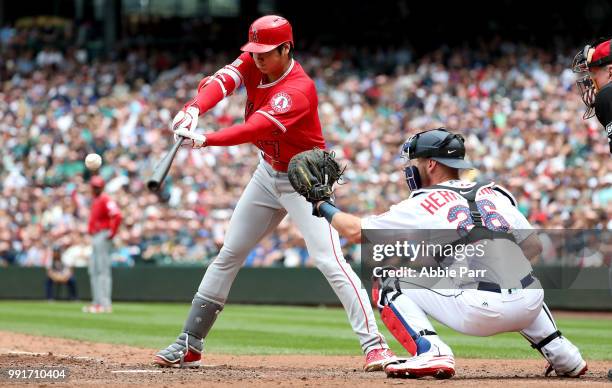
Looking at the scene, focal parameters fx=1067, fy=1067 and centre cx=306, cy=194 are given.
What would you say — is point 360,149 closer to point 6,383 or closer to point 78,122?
point 78,122

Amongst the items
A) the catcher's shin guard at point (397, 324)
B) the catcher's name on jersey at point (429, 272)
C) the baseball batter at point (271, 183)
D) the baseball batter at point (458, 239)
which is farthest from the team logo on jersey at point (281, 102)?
the catcher's shin guard at point (397, 324)

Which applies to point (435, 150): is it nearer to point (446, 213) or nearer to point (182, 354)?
point (446, 213)

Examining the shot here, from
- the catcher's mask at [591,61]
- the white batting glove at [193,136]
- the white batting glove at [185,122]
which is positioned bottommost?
the white batting glove at [193,136]

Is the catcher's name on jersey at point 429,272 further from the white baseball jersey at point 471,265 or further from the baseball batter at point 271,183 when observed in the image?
the baseball batter at point 271,183

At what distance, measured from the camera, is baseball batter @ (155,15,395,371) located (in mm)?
6344

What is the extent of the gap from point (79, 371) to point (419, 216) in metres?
2.30

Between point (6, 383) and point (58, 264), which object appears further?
point (58, 264)

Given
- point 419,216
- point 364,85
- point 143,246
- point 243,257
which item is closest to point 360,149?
point 364,85

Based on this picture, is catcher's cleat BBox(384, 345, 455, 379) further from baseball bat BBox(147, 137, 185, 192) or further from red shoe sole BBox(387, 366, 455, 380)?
baseball bat BBox(147, 137, 185, 192)

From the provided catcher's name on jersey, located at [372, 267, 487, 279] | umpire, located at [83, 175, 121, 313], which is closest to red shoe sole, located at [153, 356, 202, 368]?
catcher's name on jersey, located at [372, 267, 487, 279]

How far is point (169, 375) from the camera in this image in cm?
603

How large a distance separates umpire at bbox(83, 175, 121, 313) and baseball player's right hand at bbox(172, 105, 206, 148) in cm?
818

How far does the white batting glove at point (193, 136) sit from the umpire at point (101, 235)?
8340 millimetres

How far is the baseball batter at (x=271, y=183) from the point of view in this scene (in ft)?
20.8
